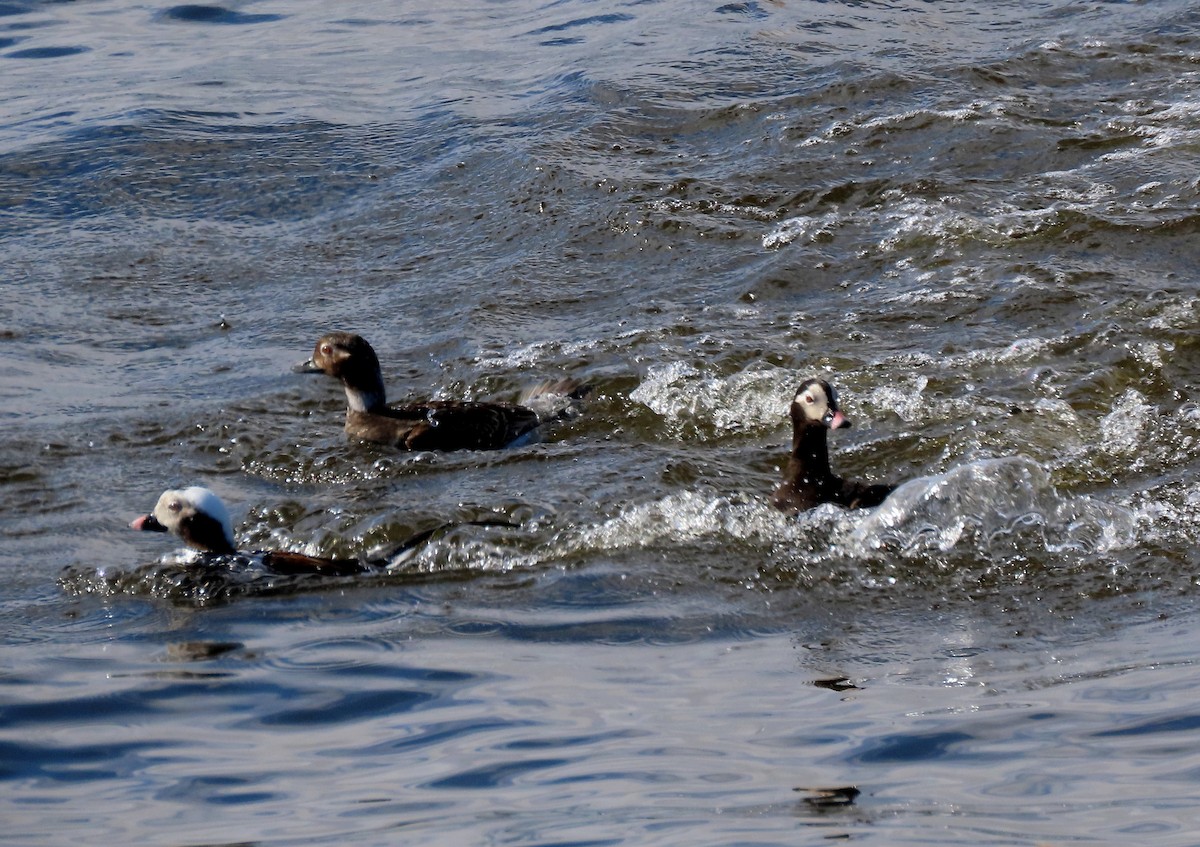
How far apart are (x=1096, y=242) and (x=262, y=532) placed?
21.0 feet

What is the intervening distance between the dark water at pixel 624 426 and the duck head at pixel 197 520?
0.15 m

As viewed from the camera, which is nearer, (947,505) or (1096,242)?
(947,505)

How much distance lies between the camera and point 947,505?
771 cm

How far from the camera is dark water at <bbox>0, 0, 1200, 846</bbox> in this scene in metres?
4.70

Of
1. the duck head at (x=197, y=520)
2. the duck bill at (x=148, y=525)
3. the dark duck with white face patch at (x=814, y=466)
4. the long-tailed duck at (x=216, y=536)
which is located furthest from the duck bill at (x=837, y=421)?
the duck bill at (x=148, y=525)

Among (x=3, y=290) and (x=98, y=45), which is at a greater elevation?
(x=98, y=45)

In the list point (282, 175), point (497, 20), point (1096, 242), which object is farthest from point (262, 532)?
point (497, 20)

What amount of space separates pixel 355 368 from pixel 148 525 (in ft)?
7.39

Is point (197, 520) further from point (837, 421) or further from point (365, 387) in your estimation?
point (837, 421)

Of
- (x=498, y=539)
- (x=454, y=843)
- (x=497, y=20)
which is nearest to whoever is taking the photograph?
(x=454, y=843)

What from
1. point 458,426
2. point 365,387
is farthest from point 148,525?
point 365,387

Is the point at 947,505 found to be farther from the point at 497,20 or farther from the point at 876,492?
the point at 497,20

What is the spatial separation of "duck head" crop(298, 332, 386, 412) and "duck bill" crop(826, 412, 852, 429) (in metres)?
2.99

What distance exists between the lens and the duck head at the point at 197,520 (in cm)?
753
